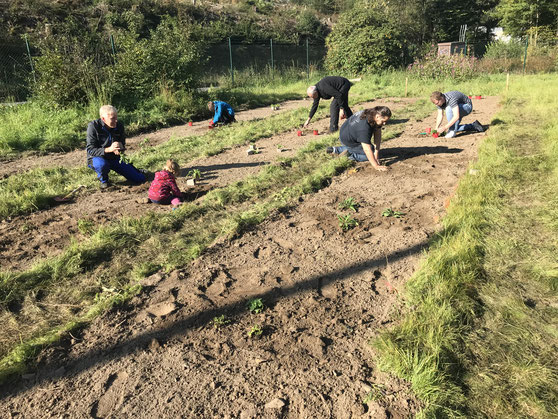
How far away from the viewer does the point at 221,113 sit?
10.1m

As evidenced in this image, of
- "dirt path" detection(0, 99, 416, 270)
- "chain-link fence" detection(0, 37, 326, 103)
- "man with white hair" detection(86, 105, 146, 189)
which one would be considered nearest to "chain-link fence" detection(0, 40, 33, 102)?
"chain-link fence" detection(0, 37, 326, 103)

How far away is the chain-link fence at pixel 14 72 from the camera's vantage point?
13980 millimetres

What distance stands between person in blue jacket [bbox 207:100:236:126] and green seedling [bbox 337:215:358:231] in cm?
667

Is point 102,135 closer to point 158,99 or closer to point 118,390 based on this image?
point 118,390

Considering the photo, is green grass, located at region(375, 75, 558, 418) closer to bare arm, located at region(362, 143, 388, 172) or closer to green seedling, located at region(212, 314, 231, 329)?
green seedling, located at region(212, 314, 231, 329)

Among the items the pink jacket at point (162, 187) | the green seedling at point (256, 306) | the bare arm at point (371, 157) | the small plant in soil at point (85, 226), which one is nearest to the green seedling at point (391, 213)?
the bare arm at point (371, 157)

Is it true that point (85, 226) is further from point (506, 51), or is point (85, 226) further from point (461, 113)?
point (506, 51)

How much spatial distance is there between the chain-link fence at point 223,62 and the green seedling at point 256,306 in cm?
1103

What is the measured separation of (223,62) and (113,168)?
18359mm

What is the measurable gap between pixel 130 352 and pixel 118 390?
0.31m

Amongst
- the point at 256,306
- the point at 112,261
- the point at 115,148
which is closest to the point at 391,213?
the point at 256,306

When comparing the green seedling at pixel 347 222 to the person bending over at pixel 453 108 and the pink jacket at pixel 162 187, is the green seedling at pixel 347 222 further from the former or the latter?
the person bending over at pixel 453 108

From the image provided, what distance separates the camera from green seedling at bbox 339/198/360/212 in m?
4.55

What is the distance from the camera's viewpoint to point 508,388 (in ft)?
6.90
